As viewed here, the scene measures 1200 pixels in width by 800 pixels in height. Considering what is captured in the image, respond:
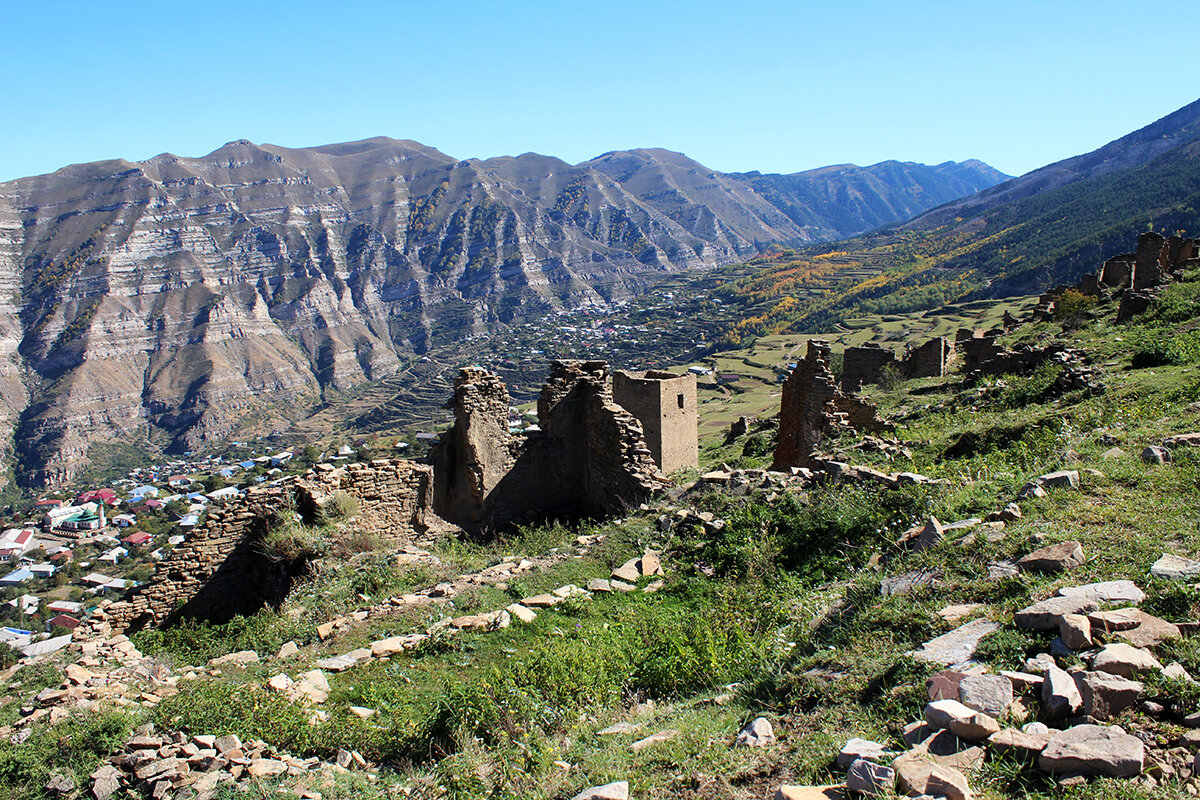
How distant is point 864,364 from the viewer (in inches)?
941

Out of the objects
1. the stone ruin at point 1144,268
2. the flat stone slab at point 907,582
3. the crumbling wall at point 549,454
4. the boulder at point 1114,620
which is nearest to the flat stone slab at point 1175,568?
the boulder at point 1114,620

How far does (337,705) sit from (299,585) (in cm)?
455

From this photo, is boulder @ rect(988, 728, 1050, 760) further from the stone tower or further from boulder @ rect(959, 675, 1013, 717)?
the stone tower

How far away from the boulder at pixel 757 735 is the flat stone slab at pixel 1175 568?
2.49m

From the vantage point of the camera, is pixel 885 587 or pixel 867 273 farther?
pixel 867 273

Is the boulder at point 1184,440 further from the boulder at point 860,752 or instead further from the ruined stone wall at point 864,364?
the ruined stone wall at point 864,364

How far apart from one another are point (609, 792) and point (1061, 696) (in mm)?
2252

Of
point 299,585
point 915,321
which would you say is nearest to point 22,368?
point 915,321

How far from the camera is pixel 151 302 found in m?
173

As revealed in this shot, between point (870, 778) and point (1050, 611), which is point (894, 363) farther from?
point (870, 778)

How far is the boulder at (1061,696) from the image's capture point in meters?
3.37

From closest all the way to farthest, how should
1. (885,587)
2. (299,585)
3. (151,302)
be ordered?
(885,587)
(299,585)
(151,302)

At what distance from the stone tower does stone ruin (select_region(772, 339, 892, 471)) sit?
125 inches

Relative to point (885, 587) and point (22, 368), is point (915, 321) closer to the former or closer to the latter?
point (885, 587)
